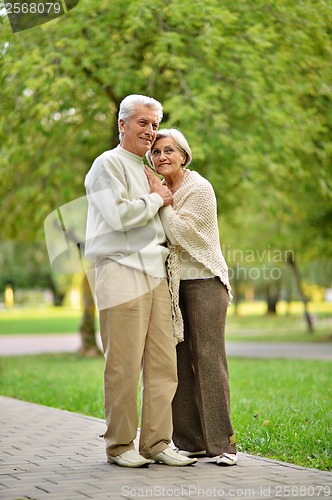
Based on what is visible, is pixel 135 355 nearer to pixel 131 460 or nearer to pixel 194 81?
pixel 131 460

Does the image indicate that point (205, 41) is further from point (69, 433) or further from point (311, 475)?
point (311, 475)

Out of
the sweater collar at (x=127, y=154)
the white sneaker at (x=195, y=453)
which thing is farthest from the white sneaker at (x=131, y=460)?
the sweater collar at (x=127, y=154)

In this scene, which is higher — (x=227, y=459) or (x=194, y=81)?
(x=194, y=81)

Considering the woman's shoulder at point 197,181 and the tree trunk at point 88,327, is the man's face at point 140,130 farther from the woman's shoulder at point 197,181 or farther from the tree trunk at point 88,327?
the tree trunk at point 88,327

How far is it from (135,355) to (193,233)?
863 mm

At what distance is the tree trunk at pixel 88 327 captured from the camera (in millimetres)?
20109

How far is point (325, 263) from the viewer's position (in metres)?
31.2

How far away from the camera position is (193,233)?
19.4 feet

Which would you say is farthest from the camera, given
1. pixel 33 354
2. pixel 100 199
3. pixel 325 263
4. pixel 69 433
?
pixel 325 263

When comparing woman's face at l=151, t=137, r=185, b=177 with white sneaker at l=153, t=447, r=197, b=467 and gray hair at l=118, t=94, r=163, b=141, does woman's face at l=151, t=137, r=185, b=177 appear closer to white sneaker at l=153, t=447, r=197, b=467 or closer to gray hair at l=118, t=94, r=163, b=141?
gray hair at l=118, t=94, r=163, b=141

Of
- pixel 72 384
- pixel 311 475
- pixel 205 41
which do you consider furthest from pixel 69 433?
pixel 205 41

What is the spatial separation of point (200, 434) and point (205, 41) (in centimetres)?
865

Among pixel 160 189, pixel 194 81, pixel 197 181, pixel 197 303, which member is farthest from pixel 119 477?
pixel 194 81

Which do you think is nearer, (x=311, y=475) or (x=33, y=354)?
(x=311, y=475)
